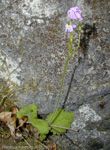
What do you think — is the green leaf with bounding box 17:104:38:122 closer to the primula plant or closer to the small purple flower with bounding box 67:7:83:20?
the primula plant

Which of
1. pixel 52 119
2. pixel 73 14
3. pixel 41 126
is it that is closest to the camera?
pixel 73 14

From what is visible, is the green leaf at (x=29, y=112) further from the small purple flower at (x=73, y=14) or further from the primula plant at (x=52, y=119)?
the small purple flower at (x=73, y=14)

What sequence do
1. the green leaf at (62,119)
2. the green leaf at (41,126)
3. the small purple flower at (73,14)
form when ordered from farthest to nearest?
the green leaf at (62,119) → the green leaf at (41,126) → the small purple flower at (73,14)

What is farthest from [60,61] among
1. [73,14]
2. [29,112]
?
[29,112]

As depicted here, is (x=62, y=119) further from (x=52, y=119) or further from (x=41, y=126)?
(x=41, y=126)

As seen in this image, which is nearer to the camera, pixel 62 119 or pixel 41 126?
pixel 41 126

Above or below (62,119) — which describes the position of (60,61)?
above

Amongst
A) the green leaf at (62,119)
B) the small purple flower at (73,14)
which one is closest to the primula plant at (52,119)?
the green leaf at (62,119)

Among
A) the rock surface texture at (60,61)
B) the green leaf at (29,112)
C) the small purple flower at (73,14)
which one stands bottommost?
the green leaf at (29,112)
